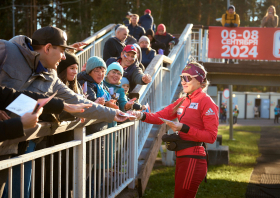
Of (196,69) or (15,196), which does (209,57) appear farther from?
(15,196)

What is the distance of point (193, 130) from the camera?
3.10 m

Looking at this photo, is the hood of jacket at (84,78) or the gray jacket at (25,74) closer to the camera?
the gray jacket at (25,74)

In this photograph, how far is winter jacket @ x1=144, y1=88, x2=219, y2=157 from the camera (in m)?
3.11

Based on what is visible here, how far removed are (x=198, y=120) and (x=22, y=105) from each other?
1.89 m

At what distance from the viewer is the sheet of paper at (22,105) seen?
5.74ft

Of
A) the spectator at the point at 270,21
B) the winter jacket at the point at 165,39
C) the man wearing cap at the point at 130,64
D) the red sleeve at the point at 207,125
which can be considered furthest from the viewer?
the spectator at the point at 270,21

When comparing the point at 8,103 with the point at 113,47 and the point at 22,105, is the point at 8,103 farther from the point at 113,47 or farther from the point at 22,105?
the point at 113,47

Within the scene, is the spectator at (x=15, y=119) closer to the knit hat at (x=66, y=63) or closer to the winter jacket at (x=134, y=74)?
the knit hat at (x=66, y=63)

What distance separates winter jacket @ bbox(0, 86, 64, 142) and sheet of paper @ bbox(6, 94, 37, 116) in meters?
0.04

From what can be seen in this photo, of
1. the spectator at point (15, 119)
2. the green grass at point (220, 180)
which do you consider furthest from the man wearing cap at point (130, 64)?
the spectator at point (15, 119)

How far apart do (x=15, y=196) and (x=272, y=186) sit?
24.5 feet

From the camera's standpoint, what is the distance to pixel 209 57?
37.5 ft

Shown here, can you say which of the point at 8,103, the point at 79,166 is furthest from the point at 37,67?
the point at 79,166

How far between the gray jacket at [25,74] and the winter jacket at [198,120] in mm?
1023
